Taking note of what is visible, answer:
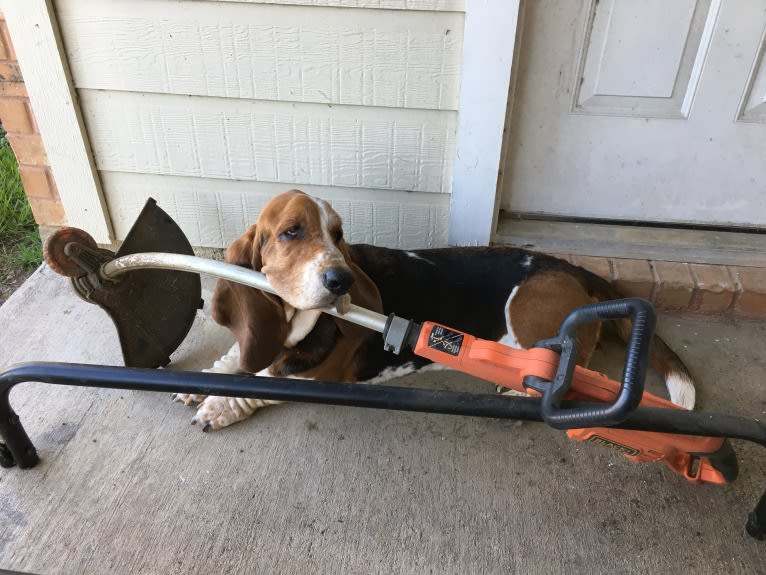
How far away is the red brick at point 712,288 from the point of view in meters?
2.67

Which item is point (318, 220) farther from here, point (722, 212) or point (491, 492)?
point (722, 212)

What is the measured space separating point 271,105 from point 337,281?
4.18ft

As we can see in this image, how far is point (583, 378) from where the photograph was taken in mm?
1442

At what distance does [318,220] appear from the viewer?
1.84 meters

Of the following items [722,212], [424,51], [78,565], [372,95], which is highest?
[424,51]

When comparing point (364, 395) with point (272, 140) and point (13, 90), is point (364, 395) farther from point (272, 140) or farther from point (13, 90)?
point (13, 90)

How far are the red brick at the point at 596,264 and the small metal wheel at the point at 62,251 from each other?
6.77 feet

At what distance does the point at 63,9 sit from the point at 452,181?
1.78m

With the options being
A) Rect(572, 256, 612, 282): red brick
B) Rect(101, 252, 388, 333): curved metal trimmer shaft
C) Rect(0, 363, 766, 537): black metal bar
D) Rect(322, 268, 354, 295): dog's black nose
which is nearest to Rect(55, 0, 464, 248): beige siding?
Rect(572, 256, 612, 282): red brick

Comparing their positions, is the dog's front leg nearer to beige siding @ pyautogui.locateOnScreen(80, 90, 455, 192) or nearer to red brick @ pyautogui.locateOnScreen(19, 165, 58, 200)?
beige siding @ pyautogui.locateOnScreen(80, 90, 455, 192)

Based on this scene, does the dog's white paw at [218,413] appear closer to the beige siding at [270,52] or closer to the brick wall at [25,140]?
the beige siding at [270,52]

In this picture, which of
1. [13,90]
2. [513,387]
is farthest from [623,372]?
[13,90]

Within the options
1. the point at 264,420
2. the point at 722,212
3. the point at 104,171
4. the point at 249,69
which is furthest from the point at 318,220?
the point at 722,212

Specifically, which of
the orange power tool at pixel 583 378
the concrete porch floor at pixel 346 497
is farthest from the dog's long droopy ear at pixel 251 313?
the orange power tool at pixel 583 378
